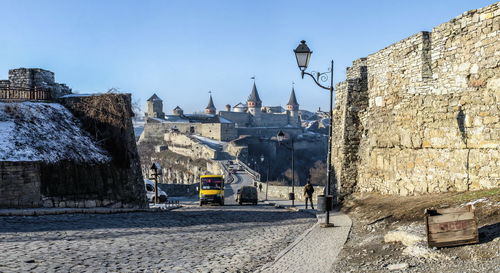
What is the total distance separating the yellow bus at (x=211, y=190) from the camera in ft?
88.8

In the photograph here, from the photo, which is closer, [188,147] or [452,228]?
[452,228]

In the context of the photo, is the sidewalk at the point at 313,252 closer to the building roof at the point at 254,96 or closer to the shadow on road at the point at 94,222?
the shadow on road at the point at 94,222

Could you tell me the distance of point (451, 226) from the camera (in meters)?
6.49

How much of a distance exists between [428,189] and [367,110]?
14.4 feet

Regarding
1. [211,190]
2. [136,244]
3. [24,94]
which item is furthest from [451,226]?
[211,190]

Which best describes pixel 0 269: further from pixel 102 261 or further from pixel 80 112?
pixel 80 112

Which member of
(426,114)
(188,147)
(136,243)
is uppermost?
(188,147)

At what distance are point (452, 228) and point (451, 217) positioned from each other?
0.14 meters

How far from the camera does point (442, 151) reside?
12242 mm

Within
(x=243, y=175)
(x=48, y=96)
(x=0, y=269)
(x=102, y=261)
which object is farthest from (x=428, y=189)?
(x=243, y=175)

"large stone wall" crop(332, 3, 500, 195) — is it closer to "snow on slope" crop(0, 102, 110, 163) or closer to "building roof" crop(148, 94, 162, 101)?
"snow on slope" crop(0, 102, 110, 163)

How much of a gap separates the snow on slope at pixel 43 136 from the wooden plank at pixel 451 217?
12.9 meters

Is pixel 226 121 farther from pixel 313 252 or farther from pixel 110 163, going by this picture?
pixel 313 252

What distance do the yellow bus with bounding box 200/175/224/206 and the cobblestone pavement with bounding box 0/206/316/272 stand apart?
12.8 meters
